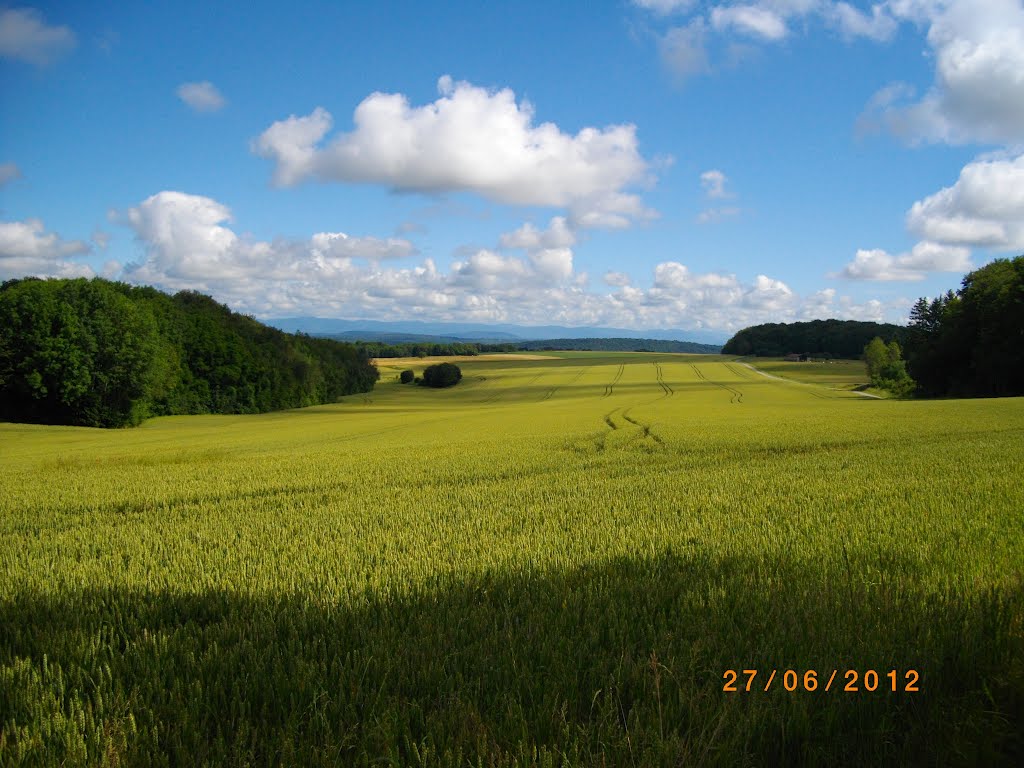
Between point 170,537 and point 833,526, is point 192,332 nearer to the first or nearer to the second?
point 170,537

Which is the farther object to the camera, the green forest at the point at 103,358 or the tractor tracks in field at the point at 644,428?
the green forest at the point at 103,358

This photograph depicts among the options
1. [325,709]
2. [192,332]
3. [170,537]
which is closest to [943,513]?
[325,709]

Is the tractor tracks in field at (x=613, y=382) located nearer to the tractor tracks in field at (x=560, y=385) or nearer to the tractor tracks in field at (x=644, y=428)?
the tractor tracks in field at (x=560, y=385)

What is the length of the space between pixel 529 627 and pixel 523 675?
770mm

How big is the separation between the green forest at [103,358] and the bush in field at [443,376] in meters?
34.7

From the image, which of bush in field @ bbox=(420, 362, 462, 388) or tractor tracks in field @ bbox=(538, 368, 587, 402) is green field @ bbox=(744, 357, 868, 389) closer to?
tractor tracks in field @ bbox=(538, 368, 587, 402)

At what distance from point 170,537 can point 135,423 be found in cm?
5778

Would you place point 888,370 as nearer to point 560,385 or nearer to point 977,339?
point 977,339

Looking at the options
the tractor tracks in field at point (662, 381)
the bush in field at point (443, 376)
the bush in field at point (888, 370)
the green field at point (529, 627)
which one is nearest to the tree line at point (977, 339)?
the bush in field at point (888, 370)

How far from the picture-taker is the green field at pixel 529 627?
3057mm

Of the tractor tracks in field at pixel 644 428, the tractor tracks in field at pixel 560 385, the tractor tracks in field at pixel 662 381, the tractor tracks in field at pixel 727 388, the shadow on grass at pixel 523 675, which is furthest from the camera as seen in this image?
the tractor tracks in field at pixel 560 385

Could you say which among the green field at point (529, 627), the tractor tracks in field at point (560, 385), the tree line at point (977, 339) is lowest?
the tractor tracks in field at point (560, 385)

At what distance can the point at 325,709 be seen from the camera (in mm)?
3348

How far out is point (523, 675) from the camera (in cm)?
364
